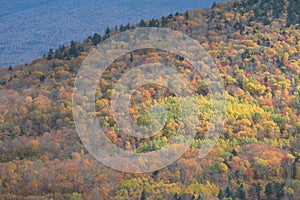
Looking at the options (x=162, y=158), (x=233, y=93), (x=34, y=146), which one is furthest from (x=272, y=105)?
(x=34, y=146)

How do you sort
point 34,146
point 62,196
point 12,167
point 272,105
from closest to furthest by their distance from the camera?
point 62,196 < point 12,167 < point 34,146 < point 272,105

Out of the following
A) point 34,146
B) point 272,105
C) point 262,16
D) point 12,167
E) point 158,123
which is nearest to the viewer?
point 12,167

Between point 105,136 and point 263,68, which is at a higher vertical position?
point 263,68

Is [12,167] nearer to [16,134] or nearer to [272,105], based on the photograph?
[16,134]

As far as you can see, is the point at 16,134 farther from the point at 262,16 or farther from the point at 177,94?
the point at 262,16

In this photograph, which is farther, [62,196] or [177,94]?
[177,94]

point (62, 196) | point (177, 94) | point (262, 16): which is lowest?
point (62, 196)

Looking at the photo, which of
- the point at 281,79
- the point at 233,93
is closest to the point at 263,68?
the point at 281,79
